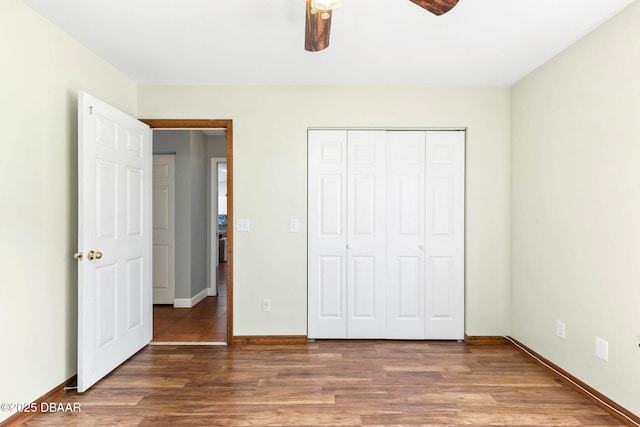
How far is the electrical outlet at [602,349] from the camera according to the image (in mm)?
2270

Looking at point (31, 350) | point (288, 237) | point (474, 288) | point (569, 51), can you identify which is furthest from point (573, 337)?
point (31, 350)

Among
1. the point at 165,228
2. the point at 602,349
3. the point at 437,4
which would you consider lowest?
the point at 602,349

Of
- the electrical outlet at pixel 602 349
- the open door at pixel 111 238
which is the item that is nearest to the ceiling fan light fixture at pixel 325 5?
the open door at pixel 111 238

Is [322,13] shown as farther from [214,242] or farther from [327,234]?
[214,242]

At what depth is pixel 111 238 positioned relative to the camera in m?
2.71

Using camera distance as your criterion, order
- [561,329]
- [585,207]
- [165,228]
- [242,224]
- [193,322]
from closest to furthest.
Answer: [585,207] → [561,329] → [242,224] → [193,322] → [165,228]

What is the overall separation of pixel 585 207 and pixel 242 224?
2.68 meters

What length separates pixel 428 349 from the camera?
322 cm

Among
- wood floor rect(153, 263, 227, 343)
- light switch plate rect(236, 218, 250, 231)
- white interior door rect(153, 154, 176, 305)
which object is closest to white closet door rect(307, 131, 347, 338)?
light switch plate rect(236, 218, 250, 231)

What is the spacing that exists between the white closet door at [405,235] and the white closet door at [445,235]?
7 cm

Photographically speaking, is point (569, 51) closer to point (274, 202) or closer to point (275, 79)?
point (275, 79)

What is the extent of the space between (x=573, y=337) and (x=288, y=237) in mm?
2345

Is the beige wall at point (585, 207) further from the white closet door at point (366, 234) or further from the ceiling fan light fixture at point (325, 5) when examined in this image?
the ceiling fan light fixture at point (325, 5)

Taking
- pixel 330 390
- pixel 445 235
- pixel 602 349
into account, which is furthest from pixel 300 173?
pixel 602 349
